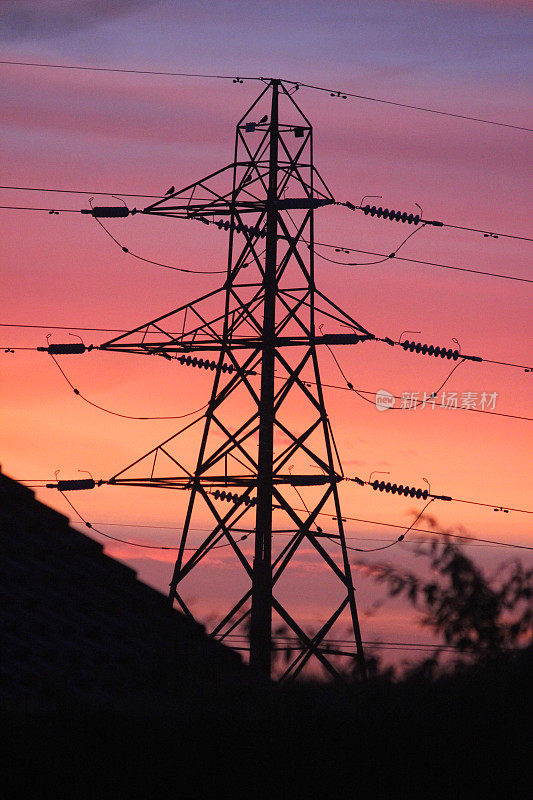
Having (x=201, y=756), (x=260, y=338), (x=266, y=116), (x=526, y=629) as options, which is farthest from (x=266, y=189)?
(x=201, y=756)

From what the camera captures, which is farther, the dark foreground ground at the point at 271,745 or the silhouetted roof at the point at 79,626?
the silhouetted roof at the point at 79,626

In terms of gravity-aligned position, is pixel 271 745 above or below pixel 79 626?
below

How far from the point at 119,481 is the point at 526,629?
45.4 feet

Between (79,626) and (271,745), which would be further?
(79,626)

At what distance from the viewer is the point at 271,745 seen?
87.9ft

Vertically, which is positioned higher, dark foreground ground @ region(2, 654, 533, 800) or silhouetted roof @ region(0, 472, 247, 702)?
silhouetted roof @ region(0, 472, 247, 702)

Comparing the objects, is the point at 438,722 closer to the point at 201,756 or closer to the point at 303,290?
the point at 201,756

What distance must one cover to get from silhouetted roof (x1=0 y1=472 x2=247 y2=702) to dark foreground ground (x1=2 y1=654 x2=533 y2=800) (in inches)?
47.6

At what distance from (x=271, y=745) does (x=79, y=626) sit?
6.22 metres

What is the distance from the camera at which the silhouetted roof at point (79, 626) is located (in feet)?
92.9

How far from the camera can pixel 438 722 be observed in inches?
1126

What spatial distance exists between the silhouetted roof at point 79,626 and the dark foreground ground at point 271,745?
1.21 meters

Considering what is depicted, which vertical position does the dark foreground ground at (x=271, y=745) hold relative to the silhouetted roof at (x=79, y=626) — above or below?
below

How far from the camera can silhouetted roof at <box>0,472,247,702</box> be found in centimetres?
2833
